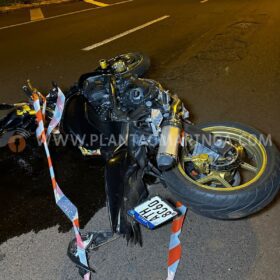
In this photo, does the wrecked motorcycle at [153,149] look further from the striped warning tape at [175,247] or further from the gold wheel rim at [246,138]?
the striped warning tape at [175,247]

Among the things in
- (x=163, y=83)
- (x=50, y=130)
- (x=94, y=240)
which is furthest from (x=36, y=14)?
(x=94, y=240)

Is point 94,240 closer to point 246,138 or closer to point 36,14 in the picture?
point 246,138

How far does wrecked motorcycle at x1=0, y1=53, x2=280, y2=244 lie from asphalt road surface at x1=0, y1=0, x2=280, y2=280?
0.38 m

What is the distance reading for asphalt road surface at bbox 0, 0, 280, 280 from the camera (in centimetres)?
268

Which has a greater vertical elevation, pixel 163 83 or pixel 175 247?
pixel 175 247

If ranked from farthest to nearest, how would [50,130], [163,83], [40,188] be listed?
[163,83]
[40,188]
[50,130]

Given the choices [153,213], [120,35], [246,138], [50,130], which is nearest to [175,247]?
[153,213]

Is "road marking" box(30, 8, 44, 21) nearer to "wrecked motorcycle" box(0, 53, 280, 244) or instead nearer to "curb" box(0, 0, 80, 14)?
"curb" box(0, 0, 80, 14)

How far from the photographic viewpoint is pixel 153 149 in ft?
9.07

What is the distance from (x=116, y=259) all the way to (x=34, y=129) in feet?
5.23

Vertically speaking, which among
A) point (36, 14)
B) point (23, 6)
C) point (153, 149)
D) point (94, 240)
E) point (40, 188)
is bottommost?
point (23, 6)

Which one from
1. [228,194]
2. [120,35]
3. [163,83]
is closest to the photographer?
[228,194]

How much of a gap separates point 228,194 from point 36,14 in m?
11.2

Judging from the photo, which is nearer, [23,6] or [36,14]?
[36,14]
